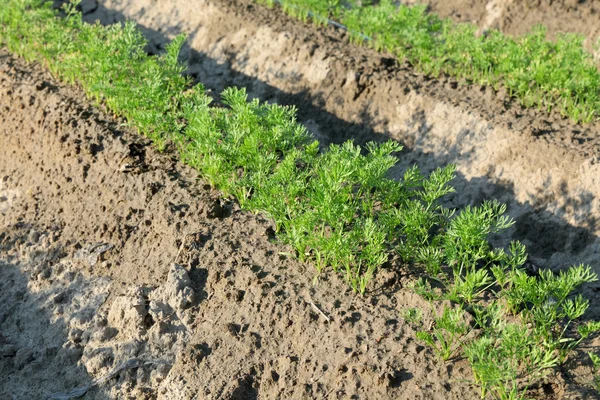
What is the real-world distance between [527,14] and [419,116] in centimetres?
377

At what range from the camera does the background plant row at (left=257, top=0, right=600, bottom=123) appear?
7.14 meters

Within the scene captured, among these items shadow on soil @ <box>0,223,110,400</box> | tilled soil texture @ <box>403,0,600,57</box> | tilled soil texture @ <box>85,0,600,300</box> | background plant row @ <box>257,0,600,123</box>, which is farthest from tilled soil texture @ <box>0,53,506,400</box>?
tilled soil texture @ <box>403,0,600,57</box>

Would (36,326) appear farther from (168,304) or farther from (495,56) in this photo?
(495,56)

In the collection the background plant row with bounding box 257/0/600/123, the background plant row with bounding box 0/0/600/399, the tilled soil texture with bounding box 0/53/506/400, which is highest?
the background plant row with bounding box 257/0/600/123

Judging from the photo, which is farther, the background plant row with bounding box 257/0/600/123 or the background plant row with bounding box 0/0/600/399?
the background plant row with bounding box 257/0/600/123

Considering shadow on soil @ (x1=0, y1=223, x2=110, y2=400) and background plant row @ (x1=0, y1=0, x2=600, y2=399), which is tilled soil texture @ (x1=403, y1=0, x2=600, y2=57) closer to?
background plant row @ (x1=0, y1=0, x2=600, y2=399)

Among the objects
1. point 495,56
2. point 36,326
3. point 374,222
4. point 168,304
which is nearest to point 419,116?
point 495,56

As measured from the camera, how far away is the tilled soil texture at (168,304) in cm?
441

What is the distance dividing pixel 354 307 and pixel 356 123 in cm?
344

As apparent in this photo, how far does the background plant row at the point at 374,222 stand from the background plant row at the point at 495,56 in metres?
2.47

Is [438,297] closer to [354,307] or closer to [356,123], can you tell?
[354,307]

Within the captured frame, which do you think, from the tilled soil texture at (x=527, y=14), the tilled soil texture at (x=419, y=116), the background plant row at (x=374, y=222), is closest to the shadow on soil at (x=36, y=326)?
the background plant row at (x=374, y=222)

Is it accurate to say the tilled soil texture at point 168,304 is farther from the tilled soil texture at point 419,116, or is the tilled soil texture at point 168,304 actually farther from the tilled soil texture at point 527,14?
the tilled soil texture at point 527,14

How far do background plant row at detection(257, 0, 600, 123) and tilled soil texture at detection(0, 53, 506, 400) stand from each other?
131 inches
